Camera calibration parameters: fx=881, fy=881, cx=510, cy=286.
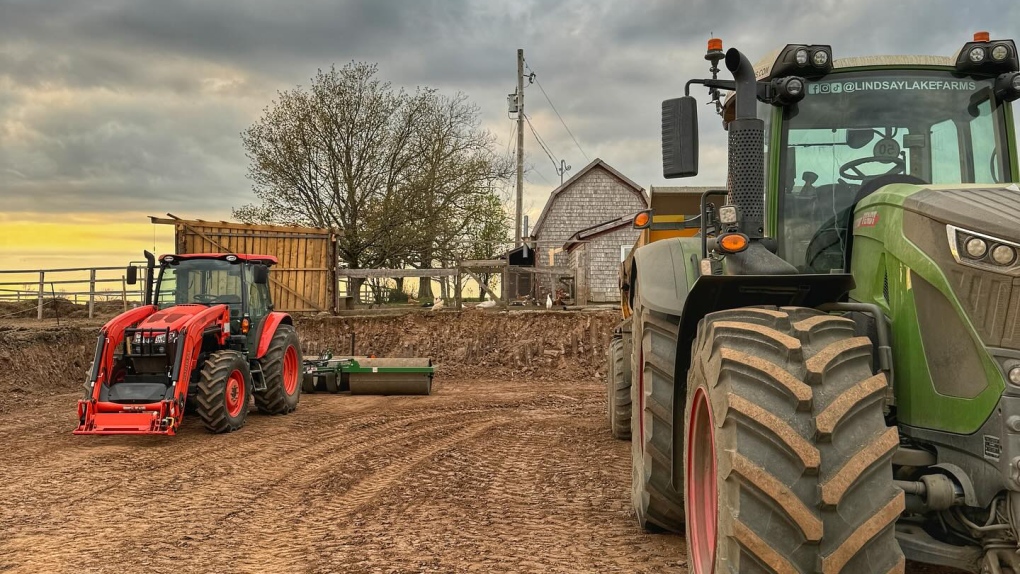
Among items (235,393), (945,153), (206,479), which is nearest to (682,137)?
(945,153)

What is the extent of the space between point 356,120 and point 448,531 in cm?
2539

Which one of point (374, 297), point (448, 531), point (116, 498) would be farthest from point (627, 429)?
point (374, 297)

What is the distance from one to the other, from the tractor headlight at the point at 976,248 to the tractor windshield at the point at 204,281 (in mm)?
10733

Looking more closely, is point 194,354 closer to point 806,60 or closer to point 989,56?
point 806,60

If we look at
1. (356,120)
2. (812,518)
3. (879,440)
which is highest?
(356,120)

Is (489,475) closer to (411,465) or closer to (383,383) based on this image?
(411,465)

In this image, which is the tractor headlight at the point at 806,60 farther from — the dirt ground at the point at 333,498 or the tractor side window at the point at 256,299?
the tractor side window at the point at 256,299

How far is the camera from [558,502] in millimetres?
6953

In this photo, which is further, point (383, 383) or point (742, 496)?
point (383, 383)

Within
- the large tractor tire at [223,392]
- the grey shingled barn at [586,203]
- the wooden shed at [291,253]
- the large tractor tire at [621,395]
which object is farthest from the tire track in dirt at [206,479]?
the grey shingled barn at [586,203]

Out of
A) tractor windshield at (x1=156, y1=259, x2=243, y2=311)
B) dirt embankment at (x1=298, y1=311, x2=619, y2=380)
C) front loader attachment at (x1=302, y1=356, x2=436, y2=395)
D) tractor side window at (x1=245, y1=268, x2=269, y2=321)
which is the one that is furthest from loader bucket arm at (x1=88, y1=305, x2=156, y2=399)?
dirt embankment at (x1=298, y1=311, x2=619, y2=380)

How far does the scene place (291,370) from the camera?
556 inches

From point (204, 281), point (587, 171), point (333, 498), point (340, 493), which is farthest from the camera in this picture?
point (587, 171)

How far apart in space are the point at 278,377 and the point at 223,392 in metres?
1.98
